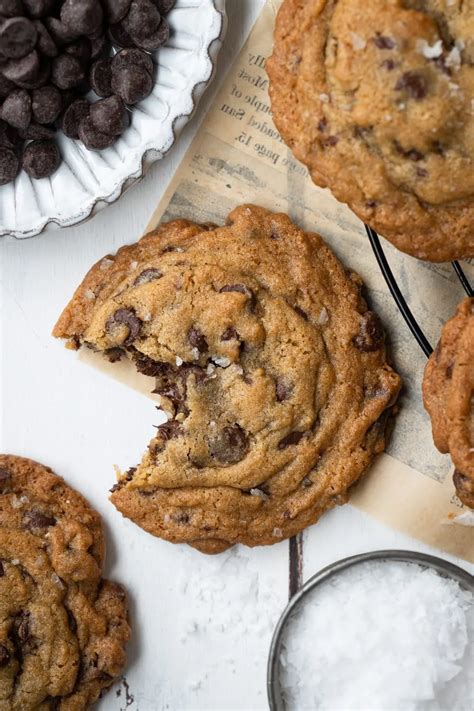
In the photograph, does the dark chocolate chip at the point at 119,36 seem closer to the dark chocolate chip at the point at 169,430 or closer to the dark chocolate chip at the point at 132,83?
the dark chocolate chip at the point at 132,83

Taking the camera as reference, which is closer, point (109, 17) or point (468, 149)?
point (468, 149)

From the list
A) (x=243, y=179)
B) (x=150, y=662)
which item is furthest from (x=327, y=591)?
(x=243, y=179)

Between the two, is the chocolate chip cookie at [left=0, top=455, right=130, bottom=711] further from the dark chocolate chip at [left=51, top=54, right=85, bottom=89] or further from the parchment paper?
the dark chocolate chip at [left=51, top=54, right=85, bottom=89]

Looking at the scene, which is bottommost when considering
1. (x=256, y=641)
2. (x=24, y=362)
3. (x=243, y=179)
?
(x=256, y=641)

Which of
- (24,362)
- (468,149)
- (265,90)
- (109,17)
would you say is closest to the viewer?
(468,149)

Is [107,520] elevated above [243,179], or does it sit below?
below

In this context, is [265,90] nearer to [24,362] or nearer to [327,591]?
[24,362]

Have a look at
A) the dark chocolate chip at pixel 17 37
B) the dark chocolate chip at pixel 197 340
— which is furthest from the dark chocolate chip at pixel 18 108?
the dark chocolate chip at pixel 197 340

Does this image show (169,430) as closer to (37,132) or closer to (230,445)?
(230,445)
